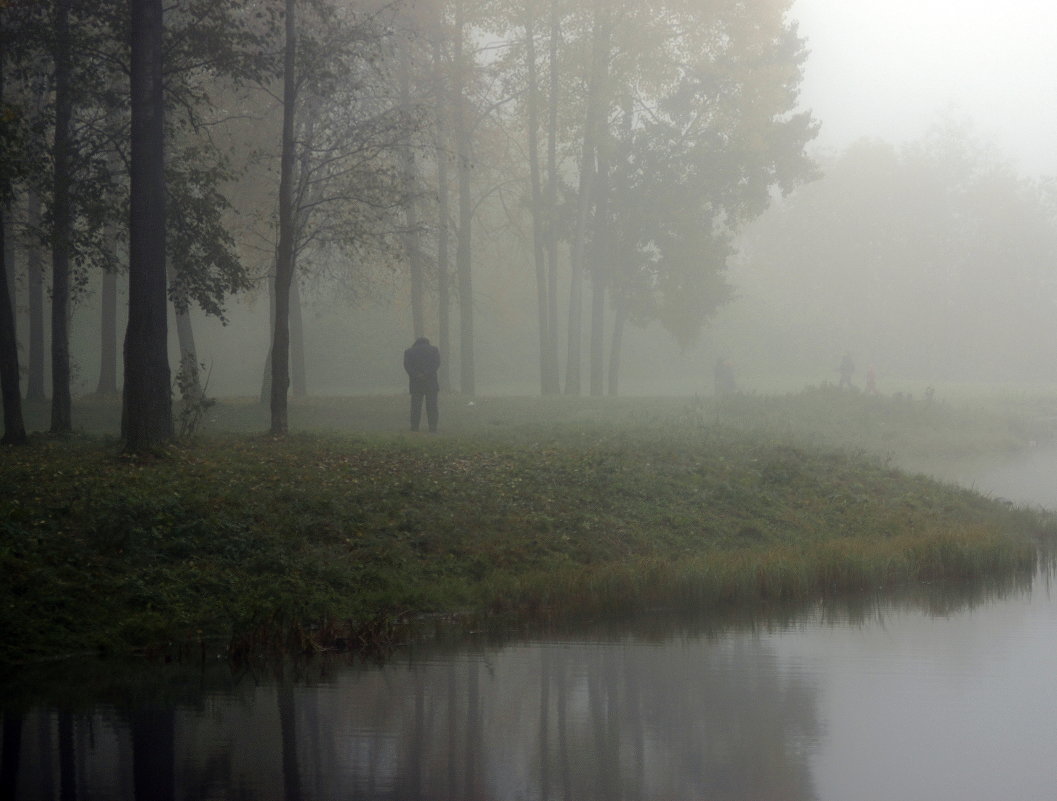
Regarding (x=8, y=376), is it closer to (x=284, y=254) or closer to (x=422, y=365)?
(x=284, y=254)

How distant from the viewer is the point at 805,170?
1620 inches

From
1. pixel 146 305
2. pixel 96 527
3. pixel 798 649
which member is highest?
pixel 146 305

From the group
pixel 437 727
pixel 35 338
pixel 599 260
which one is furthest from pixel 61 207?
pixel 599 260

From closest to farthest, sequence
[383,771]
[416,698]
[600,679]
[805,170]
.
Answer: [383,771] → [416,698] → [600,679] → [805,170]

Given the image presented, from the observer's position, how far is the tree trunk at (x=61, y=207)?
2028 cm

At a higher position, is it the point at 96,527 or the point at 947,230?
the point at 947,230

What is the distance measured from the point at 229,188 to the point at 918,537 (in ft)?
69.1

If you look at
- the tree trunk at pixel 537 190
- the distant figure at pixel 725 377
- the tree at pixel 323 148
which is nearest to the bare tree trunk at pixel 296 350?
the tree trunk at pixel 537 190

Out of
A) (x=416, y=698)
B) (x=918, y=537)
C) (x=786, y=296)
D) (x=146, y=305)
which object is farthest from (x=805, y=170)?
(x=786, y=296)

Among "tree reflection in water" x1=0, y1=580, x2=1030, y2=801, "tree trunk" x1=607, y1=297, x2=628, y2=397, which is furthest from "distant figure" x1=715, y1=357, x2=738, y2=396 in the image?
"tree reflection in water" x1=0, y1=580, x2=1030, y2=801

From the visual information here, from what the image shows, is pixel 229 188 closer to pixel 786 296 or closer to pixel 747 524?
pixel 747 524

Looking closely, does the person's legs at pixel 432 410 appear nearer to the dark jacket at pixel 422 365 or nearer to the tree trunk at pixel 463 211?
the dark jacket at pixel 422 365

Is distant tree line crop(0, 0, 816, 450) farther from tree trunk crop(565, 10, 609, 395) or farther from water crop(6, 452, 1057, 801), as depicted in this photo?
water crop(6, 452, 1057, 801)

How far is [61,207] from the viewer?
2083cm
